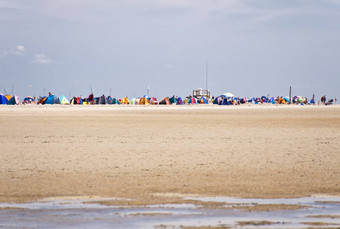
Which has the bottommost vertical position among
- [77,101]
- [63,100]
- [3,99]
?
[77,101]

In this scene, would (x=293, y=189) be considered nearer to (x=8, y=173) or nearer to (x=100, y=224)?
(x=100, y=224)

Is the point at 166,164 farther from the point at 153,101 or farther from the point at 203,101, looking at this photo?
the point at 203,101

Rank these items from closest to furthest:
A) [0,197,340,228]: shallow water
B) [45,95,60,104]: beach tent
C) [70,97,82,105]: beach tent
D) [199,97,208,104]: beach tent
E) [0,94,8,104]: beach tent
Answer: [0,197,340,228]: shallow water < [0,94,8,104]: beach tent < [45,95,60,104]: beach tent < [70,97,82,105]: beach tent < [199,97,208,104]: beach tent

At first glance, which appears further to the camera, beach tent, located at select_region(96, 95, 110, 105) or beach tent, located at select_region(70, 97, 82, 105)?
beach tent, located at select_region(96, 95, 110, 105)

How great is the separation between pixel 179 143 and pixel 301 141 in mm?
4140

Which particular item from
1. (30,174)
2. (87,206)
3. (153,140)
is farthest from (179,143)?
(87,206)

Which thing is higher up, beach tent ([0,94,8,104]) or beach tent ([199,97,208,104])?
beach tent ([0,94,8,104])

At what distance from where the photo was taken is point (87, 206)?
7984 millimetres

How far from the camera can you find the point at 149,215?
7.32 m

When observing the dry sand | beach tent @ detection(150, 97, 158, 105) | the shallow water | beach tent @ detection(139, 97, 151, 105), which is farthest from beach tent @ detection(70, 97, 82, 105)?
the shallow water

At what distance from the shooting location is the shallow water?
6.79 metres

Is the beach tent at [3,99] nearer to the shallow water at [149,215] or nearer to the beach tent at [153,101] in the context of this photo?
the beach tent at [153,101]

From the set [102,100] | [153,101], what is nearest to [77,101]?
[102,100]

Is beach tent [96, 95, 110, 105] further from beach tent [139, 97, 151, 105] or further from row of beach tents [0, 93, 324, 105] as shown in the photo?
beach tent [139, 97, 151, 105]
